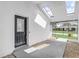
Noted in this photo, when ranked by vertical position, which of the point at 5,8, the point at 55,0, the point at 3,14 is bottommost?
the point at 3,14

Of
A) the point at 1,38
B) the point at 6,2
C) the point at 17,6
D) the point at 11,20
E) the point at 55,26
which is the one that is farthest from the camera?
the point at 55,26

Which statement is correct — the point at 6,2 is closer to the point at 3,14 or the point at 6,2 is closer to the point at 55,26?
the point at 3,14

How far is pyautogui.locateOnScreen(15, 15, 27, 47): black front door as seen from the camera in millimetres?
5234

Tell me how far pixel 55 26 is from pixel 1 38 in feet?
37.3

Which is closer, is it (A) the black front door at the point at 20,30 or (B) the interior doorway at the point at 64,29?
(A) the black front door at the point at 20,30

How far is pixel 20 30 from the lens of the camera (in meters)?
5.65

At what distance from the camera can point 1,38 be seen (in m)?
3.89

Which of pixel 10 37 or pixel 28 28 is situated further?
pixel 28 28

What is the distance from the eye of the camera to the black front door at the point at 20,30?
206 inches

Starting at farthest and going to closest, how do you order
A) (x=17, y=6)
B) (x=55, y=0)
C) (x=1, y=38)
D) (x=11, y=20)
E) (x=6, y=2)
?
(x=55, y=0) < (x=17, y=6) < (x=11, y=20) < (x=6, y=2) < (x=1, y=38)

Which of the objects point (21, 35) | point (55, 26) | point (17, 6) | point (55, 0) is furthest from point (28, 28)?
point (55, 26)

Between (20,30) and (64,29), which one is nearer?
(20,30)

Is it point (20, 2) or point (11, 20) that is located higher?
point (20, 2)

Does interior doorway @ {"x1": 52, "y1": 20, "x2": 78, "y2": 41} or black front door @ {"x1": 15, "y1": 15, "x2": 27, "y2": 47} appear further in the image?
→ interior doorway @ {"x1": 52, "y1": 20, "x2": 78, "y2": 41}
